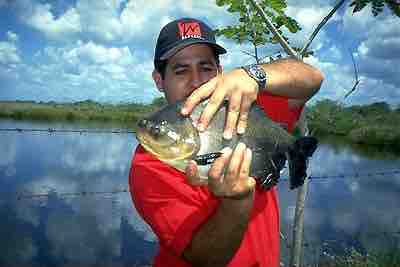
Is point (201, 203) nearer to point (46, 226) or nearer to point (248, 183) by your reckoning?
point (248, 183)


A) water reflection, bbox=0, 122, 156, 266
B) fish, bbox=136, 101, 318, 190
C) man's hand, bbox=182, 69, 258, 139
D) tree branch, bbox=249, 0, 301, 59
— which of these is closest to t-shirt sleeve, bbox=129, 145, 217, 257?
fish, bbox=136, 101, 318, 190

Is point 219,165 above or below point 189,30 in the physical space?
below

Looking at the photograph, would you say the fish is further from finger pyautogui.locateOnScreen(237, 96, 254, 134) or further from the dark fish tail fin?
the dark fish tail fin

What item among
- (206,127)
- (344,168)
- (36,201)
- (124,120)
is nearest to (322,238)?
(36,201)

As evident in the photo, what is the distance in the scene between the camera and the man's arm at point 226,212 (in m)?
2.16

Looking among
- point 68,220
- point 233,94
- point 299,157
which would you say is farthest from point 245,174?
point 68,220

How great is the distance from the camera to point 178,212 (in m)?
2.41

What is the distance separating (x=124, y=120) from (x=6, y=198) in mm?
55051

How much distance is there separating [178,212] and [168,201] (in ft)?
0.37

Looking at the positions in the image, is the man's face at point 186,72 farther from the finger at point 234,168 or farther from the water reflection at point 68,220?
the water reflection at point 68,220

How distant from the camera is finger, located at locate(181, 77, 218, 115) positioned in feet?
7.33

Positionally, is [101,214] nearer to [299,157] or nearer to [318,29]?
[318,29]

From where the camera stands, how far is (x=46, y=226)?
1281 centimetres

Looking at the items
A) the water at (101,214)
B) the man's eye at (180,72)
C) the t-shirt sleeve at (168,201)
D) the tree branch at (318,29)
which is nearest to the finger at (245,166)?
the t-shirt sleeve at (168,201)
